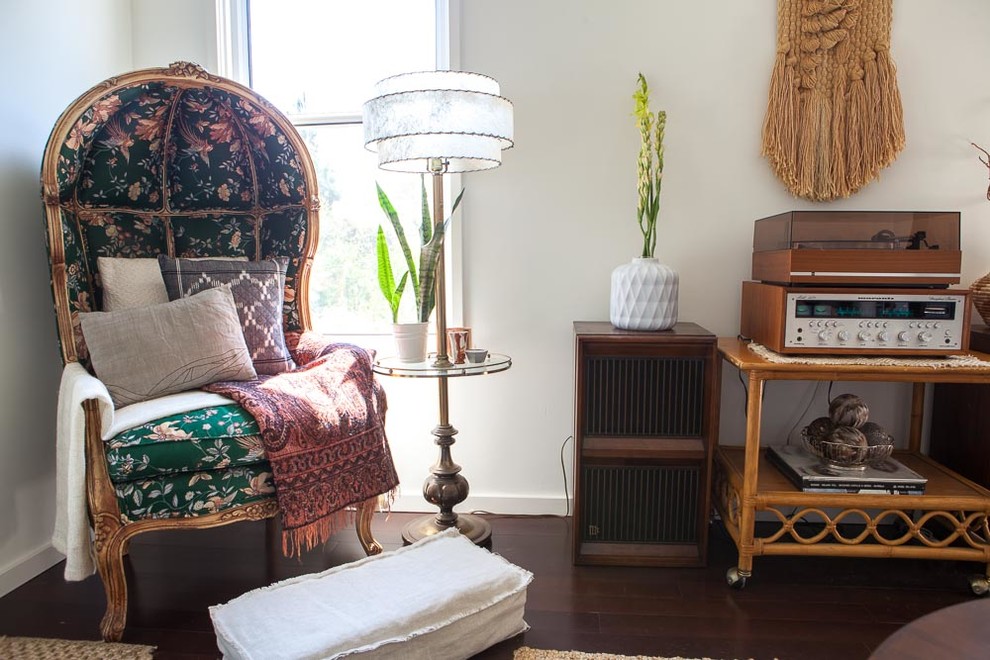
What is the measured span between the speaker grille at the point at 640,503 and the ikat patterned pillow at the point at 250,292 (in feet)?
3.61

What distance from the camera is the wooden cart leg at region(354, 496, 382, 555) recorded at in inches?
77.8

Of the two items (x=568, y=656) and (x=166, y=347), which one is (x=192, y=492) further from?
(x=568, y=656)

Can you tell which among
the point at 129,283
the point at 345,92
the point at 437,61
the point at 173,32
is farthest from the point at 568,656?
the point at 173,32

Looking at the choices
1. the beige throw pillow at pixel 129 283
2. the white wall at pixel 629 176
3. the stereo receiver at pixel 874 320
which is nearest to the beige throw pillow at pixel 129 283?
the beige throw pillow at pixel 129 283

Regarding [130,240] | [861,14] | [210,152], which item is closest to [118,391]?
[130,240]

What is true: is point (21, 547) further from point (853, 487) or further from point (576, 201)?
point (853, 487)

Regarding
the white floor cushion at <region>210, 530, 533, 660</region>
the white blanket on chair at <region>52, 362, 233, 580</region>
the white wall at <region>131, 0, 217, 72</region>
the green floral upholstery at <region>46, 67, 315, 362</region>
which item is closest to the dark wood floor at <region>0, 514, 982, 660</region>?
the white floor cushion at <region>210, 530, 533, 660</region>

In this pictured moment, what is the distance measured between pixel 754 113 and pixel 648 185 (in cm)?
52

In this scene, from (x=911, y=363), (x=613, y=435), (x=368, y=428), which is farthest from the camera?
(x=613, y=435)

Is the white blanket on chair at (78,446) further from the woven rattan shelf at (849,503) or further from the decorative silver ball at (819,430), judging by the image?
the decorative silver ball at (819,430)

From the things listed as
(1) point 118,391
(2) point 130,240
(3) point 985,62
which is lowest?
(1) point 118,391

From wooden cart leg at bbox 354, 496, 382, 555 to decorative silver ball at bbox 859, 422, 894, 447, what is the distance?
5.03ft

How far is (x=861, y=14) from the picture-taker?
84.7 inches

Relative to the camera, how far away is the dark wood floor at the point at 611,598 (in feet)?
5.35
